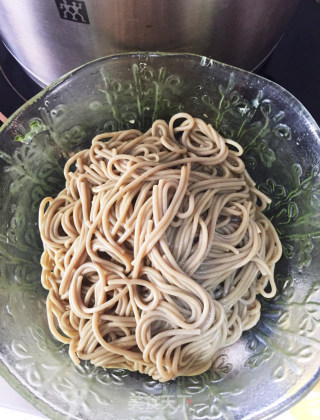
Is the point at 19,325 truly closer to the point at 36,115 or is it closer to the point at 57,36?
the point at 36,115

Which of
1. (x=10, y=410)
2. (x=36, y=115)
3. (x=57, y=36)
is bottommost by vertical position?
(x=10, y=410)

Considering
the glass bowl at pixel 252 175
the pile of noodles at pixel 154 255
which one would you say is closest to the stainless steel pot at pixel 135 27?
the glass bowl at pixel 252 175

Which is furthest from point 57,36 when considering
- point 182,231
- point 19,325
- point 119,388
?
point 119,388

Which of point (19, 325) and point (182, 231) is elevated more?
point (182, 231)

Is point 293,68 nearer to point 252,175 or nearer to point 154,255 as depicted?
point 252,175

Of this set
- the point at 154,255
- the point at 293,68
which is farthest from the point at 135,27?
the point at 293,68

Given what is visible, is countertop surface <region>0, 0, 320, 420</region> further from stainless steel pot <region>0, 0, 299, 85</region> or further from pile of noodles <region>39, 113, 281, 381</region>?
pile of noodles <region>39, 113, 281, 381</region>
